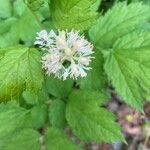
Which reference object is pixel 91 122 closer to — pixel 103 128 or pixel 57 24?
pixel 103 128

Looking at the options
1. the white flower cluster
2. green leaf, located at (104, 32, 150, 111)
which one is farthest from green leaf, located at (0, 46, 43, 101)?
green leaf, located at (104, 32, 150, 111)

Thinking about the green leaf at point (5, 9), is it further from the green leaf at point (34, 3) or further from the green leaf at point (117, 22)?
the green leaf at point (34, 3)

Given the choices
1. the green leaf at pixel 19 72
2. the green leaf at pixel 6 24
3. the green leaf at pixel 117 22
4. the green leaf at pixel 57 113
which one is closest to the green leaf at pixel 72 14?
the green leaf at pixel 19 72

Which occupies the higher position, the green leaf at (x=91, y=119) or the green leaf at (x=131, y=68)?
the green leaf at (x=131, y=68)

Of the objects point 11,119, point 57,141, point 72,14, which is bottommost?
point 57,141

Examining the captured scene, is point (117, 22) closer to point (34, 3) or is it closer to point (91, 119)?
point (91, 119)

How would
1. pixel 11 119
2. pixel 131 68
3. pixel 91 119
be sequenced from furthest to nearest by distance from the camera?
pixel 11 119 < pixel 91 119 < pixel 131 68

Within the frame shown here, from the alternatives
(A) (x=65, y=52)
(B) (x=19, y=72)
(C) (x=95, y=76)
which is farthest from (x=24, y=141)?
(A) (x=65, y=52)
